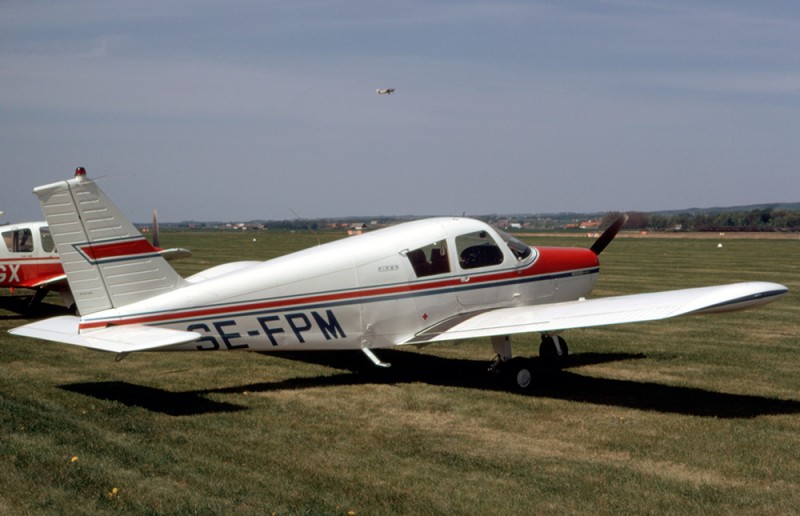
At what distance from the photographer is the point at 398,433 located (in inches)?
334

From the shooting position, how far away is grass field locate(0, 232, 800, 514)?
6.44 meters

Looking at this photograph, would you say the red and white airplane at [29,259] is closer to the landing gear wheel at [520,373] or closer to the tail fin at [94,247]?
the tail fin at [94,247]

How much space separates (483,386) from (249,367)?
3.59m

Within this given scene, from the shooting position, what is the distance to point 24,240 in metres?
18.6

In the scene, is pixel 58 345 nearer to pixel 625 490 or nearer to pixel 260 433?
pixel 260 433

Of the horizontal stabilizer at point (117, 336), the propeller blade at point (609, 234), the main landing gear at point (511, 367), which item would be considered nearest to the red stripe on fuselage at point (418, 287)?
the horizontal stabilizer at point (117, 336)

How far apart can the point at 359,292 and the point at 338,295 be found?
0.29 metres

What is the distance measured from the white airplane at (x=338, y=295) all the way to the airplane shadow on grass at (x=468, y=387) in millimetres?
638

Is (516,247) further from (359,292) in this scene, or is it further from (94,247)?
(94,247)

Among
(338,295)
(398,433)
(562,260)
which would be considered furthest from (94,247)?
(562,260)

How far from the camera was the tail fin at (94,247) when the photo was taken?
9.40 meters

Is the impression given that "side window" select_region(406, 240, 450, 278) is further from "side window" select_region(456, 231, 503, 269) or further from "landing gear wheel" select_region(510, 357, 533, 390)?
"landing gear wheel" select_region(510, 357, 533, 390)

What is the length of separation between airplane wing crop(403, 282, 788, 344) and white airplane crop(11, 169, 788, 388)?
2 centimetres

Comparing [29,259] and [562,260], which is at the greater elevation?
[29,259]
